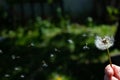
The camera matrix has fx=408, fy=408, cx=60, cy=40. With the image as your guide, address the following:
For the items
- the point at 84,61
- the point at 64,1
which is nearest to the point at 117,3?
the point at 64,1

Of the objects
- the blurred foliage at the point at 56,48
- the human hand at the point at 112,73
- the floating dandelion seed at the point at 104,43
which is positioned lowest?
the human hand at the point at 112,73

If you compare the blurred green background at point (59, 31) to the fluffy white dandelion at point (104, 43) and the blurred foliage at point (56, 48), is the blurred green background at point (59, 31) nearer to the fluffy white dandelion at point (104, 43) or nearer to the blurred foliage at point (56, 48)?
the blurred foliage at point (56, 48)

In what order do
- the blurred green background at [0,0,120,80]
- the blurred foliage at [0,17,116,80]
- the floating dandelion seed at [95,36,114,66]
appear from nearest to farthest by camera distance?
the floating dandelion seed at [95,36,114,66], the blurred foliage at [0,17,116,80], the blurred green background at [0,0,120,80]

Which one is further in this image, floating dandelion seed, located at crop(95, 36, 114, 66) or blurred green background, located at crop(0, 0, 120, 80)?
blurred green background, located at crop(0, 0, 120, 80)

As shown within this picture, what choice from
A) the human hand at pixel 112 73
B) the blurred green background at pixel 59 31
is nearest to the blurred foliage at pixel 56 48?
the blurred green background at pixel 59 31

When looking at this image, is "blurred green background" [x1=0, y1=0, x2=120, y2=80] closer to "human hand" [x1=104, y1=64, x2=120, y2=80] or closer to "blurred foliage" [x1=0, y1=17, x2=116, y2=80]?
"blurred foliage" [x1=0, y1=17, x2=116, y2=80]

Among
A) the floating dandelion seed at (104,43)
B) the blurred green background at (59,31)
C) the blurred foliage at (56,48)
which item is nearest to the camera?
the floating dandelion seed at (104,43)

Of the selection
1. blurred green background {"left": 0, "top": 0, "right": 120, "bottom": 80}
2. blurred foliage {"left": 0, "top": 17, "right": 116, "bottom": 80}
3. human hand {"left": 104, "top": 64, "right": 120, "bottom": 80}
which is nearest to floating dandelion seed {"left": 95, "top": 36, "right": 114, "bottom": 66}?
human hand {"left": 104, "top": 64, "right": 120, "bottom": 80}
